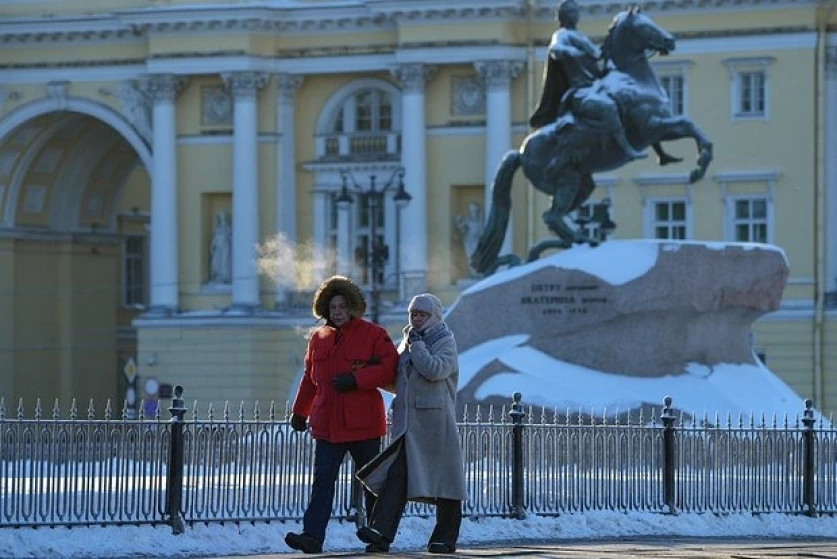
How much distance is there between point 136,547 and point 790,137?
43.9 m

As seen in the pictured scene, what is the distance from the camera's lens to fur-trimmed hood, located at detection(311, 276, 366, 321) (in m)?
20.7

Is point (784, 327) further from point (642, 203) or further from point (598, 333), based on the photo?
point (598, 333)

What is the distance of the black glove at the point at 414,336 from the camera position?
20750 mm

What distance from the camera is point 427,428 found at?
2077 centimetres

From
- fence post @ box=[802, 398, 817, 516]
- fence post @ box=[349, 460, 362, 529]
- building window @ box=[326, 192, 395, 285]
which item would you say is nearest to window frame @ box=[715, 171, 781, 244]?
building window @ box=[326, 192, 395, 285]

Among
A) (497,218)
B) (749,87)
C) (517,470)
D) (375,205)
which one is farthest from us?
(375,205)

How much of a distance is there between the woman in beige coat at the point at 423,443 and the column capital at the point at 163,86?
50.9 metres

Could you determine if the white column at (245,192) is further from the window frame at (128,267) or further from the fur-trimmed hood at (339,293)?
the fur-trimmed hood at (339,293)

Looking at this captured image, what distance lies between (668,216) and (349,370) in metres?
47.5

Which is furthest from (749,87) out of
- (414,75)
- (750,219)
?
(414,75)

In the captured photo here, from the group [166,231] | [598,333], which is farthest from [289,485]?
[166,231]

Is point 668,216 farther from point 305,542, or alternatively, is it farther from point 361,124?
point 305,542

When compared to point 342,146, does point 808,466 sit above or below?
below

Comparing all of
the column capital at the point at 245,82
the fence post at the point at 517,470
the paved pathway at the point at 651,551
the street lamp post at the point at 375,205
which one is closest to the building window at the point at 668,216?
the street lamp post at the point at 375,205
